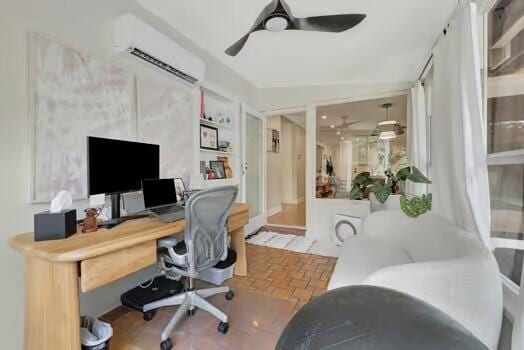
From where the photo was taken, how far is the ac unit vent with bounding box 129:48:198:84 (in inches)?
74.5

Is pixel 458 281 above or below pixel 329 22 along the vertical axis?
below

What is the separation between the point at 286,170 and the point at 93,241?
5.55 metres

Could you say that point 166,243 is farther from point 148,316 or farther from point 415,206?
point 415,206

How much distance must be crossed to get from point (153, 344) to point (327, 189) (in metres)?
3.03

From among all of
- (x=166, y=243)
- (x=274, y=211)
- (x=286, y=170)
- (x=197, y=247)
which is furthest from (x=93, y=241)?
(x=286, y=170)

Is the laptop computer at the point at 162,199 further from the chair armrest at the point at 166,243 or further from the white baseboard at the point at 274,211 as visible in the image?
the white baseboard at the point at 274,211

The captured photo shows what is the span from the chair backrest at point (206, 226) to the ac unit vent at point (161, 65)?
53.0 inches

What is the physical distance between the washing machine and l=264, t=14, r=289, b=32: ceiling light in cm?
238

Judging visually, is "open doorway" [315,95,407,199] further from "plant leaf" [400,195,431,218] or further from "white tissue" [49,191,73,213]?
"white tissue" [49,191,73,213]

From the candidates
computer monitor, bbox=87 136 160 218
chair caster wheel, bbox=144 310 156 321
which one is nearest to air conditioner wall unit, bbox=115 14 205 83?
computer monitor, bbox=87 136 160 218

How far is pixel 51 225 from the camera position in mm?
1191

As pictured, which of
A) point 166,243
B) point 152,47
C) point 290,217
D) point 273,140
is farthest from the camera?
point 273,140

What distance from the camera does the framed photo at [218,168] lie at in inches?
120

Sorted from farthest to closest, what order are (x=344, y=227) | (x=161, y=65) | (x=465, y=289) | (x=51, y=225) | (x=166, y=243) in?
1. (x=344, y=227)
2. (x=161, y=65)
3. (x=166, y=243)
4. (x=51, y=225)
5. (x=465, y=289)
